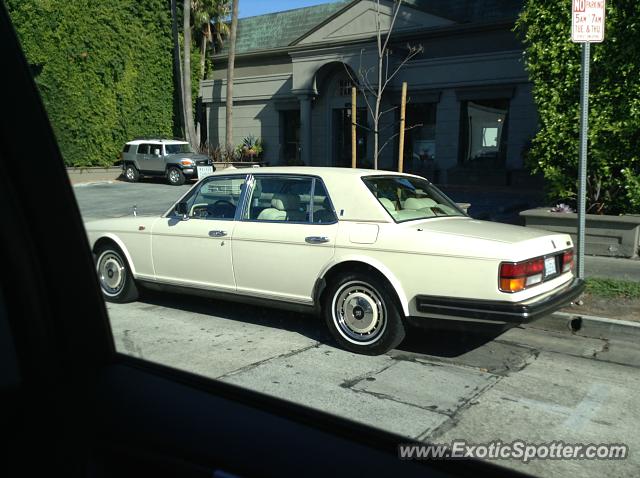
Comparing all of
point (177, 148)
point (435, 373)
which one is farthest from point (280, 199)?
point (177, 148)

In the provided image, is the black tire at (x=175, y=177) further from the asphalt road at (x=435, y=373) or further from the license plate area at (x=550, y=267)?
the license plate area at (x=550, y=267)

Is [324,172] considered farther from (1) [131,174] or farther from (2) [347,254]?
Answer: (1) [131,174]

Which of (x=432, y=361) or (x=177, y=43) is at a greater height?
(x=177, y=43)

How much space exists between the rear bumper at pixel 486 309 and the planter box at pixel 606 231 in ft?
14.3

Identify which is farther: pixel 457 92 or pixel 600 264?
pixel 457 92

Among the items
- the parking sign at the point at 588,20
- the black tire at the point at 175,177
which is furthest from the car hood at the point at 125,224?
the black tire at the point at 175,177

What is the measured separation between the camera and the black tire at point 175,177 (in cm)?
2200

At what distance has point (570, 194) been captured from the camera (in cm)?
902

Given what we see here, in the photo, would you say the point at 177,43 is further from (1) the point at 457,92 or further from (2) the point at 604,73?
(2) the point at 604,73

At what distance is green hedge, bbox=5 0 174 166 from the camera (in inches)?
417

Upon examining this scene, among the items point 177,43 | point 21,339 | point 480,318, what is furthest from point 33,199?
point 177,43

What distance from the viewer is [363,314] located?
4.99 m

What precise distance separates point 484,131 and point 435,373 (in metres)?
17.4

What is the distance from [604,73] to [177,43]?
1922 cm
